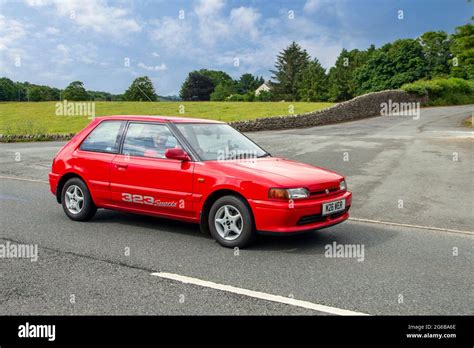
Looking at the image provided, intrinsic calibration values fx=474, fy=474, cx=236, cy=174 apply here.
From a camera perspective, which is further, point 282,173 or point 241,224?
point 282,173

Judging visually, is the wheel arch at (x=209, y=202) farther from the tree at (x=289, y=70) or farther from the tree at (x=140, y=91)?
the tree at (x=289, y=70)

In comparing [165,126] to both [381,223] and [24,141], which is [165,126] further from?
[24,141]

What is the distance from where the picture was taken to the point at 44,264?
17.5 ft

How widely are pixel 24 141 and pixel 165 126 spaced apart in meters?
22.4

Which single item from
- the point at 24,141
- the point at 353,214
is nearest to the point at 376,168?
the point at 353,214

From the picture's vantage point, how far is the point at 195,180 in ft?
20.4

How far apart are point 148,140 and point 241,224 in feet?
6.58

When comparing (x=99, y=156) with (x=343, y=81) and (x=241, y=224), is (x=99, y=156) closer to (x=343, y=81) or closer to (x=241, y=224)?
(x=241, y=224)

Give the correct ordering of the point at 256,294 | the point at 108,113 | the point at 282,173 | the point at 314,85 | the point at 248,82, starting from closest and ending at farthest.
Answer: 1. the point at 256,294
2. the point at 282,173
3. the point at 108,113
4. the point at 314,85
5. the point at 248,82

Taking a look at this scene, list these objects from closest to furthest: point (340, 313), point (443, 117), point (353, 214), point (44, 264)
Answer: point (340, 313)
point (44, 264)
point (353, 214)
point (443, 117)

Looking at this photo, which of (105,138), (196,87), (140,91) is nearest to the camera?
(105,138)

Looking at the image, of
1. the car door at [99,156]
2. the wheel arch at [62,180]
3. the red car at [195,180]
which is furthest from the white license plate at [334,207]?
the wheel arch at [62,180]

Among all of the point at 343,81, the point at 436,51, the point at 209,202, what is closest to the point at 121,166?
the point at 209,202

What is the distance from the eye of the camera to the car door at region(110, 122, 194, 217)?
20.9 feet
